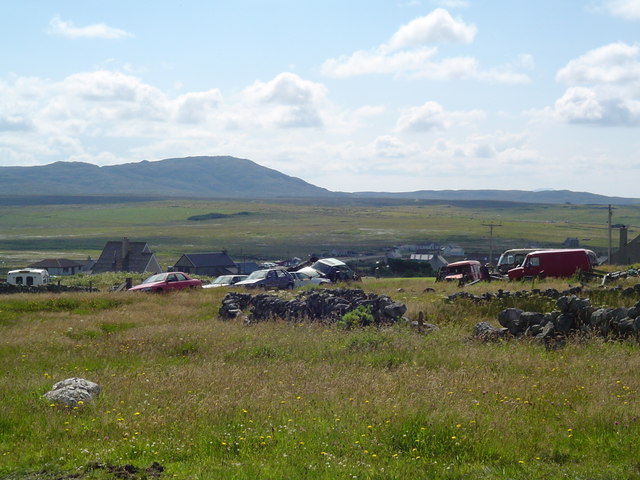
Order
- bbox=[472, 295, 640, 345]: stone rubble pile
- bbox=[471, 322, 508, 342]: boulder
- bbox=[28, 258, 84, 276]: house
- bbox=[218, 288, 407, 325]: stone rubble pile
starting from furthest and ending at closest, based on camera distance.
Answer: bbox=[28, 258, 84, 276]: house, bbox=[218, 288, 407, 325]: stone rubble pile, bbox=[471, 322, 508, 342]: boulder, bbox=[472, 295, 640, 345]: stone rubble pile

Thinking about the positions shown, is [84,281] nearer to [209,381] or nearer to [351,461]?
[209,381]

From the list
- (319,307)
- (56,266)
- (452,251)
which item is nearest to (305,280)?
(319,307)

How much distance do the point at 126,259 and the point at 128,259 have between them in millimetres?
268

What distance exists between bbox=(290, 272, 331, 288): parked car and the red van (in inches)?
466

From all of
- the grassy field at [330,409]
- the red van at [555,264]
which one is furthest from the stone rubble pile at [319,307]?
the red van at [555,264]

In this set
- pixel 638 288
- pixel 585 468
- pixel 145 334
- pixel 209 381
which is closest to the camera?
pixel 585 468

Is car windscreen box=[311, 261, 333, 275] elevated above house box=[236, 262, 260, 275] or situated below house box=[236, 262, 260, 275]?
above

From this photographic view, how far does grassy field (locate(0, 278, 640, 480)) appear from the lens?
8633mm

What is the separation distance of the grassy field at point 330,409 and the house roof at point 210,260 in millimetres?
81249

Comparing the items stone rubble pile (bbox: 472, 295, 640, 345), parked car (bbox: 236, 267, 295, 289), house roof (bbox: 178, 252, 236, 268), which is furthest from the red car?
house roof (bbox: 178, 252, 236, 268)

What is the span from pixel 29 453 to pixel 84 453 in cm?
70

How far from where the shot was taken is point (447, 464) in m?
8.57

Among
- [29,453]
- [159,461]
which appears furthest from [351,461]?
[29,453]

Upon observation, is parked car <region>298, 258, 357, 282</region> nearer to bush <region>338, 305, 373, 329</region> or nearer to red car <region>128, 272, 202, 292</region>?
red car <region>128, 272, 202, 292</region>
